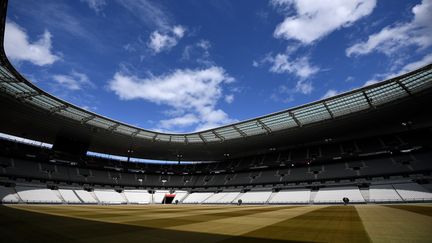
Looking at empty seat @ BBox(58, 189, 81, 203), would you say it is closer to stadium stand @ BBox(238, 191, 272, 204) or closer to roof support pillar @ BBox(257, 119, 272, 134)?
stadium stand @ BBox(238, 191, 272, 204)

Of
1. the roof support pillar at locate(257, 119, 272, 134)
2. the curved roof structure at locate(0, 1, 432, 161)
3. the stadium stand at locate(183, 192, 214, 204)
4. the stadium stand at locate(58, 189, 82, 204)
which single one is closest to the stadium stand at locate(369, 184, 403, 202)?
the curved roof structure at locate(0, 1, 432, 161)

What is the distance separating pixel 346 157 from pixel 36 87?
178ft

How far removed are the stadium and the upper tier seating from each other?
7.5 inches

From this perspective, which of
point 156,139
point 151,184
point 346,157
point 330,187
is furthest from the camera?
point 151,184

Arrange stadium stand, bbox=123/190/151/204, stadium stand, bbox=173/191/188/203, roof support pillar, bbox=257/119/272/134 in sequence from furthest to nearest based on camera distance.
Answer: stadium stand, bbox=173/191/188/203 < stadium stand, bbox=123/190/151/204 < roof support pillar, bbox=257/119/272/134

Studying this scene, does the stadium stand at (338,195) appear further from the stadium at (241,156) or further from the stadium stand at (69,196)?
the stadium stand at (69,196)

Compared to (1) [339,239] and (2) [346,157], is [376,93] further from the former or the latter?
(1) [339,239]

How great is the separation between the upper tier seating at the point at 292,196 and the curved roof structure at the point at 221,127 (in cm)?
1105

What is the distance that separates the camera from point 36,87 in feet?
99.1

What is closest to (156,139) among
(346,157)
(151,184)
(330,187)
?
(151,184)

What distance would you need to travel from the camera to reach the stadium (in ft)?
105

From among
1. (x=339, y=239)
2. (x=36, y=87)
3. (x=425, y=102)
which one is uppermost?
(x=36, y=87)

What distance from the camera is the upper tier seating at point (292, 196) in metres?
44.5

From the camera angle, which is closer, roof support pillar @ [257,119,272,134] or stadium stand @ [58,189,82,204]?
roof support pillar @ [257,119,272,134]
